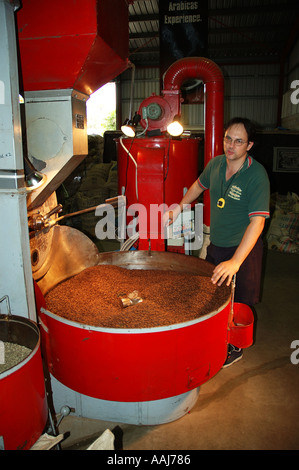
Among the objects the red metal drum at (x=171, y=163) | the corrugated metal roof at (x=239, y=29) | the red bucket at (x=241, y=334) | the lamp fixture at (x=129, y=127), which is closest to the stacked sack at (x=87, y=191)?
the red metal drum at (x=171, y=163)

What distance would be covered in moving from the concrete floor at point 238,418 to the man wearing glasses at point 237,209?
23cm

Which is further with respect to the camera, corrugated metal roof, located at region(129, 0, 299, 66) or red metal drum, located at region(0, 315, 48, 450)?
corrugated metal roof, located at region(129, 0, 299, 66)

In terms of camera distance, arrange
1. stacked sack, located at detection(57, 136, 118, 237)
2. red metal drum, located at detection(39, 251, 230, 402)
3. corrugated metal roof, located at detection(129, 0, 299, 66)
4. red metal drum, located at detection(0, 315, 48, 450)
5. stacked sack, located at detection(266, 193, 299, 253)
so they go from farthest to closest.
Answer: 1. corrugated metal roof, located at detection(129, 0, 299, 66)
2. stacked sack, located at detection(57, 136, 118, 237)
3. stacked sack, located at detection(266, 193, 299, 253)
4. red metal drum, located at detection(39, 251, 230, 402)
5. red metal drum, located at detection(0, 315, 48, 450)

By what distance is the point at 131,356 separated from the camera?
170cm

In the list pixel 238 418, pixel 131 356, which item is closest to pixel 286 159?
pixel 238 418

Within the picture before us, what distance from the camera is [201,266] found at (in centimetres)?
252

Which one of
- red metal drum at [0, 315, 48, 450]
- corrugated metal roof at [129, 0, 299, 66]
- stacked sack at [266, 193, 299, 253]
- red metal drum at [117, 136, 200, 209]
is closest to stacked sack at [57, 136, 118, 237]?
red metal drum at [117, 136, 200, 209]

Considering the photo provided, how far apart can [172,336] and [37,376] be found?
0.62 metres

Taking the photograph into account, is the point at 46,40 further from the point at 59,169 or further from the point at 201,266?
the point at 201,266

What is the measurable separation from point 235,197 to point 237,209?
89 mm

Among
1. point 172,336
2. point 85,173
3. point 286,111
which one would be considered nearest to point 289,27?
point 286,111

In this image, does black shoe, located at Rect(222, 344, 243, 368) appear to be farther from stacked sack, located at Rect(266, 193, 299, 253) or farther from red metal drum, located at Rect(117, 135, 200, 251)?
stacked sack, located at Rect(266, 193, 299, 253)

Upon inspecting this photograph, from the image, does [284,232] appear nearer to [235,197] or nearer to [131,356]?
[235,197]

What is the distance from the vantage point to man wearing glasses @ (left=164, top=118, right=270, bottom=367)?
6.71 feet
